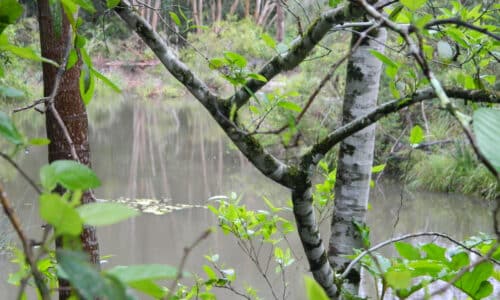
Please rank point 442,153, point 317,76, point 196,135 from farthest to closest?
point 196,135 < point 317,76 < point 442,153

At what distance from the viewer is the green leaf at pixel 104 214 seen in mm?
240

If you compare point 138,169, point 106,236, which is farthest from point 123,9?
point 138,169

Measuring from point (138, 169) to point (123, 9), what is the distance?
632 cm

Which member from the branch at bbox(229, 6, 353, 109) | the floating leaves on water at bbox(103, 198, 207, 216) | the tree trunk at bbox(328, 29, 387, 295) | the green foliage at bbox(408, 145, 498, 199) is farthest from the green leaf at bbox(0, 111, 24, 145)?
the green foliage at bbox(408, 145, 498, 199)

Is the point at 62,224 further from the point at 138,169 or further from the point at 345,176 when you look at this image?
the point at 138,169

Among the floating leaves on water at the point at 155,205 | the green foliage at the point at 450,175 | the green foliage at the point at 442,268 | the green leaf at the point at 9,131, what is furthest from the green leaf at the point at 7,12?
the green foliage at the point at 450,175

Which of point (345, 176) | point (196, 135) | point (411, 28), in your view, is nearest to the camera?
point (411, 28)

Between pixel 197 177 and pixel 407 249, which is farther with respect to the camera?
pixel 197 177

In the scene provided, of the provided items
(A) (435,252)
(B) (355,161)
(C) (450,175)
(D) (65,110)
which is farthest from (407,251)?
(C) (450,175)

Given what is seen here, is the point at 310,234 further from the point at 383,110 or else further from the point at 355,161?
the point at 355,161

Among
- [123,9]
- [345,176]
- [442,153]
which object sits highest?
[123,9]

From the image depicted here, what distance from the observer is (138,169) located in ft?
23.4

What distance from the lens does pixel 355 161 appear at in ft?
4.57

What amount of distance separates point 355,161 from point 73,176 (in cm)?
114
